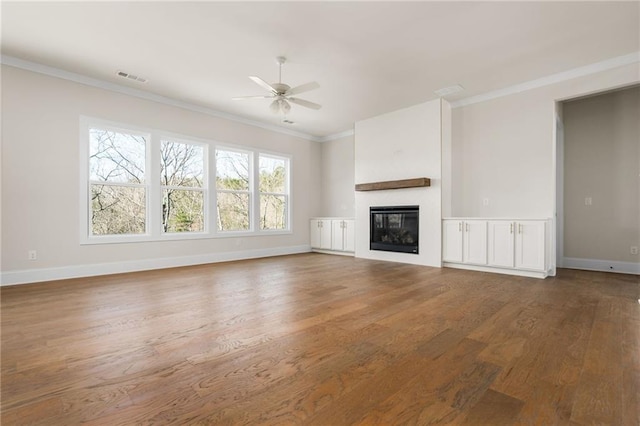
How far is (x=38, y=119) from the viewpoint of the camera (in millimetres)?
4176

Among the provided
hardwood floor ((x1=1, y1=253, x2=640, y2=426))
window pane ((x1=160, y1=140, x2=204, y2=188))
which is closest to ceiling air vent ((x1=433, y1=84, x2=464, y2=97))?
hardwood floor ((x1=1, y1=253, x2=640, y2=426))

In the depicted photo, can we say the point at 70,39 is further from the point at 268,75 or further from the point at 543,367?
the point at 543,367

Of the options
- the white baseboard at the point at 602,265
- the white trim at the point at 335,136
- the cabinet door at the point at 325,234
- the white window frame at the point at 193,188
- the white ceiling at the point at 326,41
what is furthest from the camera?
the white trim at the point at 335,136

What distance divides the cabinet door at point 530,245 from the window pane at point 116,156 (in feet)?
19.7

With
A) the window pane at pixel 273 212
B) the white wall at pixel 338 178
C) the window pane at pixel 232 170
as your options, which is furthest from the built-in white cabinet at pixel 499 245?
the window pane at pixel 232 170

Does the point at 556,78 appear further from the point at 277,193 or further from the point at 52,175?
the point at 52,175

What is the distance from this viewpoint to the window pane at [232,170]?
6176 mm

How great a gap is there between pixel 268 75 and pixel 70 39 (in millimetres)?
2314

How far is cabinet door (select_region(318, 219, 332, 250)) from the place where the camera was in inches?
284

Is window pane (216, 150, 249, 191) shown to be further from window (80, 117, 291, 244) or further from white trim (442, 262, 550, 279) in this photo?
white trim (442, 262, 550, 279)

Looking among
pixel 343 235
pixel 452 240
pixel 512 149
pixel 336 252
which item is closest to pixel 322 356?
pixel 452 240

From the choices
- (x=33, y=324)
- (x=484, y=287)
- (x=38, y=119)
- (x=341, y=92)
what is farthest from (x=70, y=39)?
(x=484, y=287)

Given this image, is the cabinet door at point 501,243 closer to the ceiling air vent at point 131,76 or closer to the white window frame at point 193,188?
the white window frame at point 193,188

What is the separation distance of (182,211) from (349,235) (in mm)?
3451
